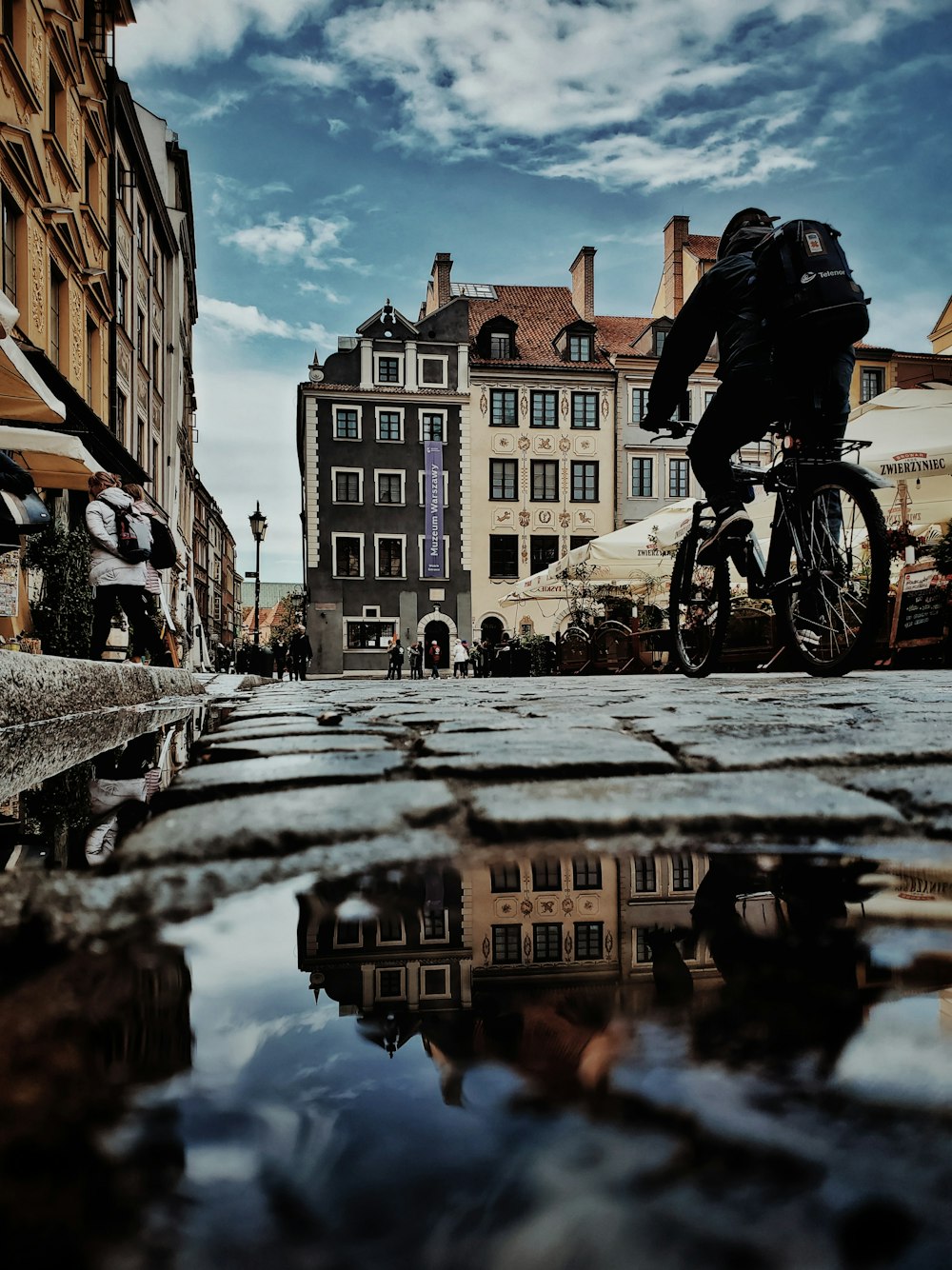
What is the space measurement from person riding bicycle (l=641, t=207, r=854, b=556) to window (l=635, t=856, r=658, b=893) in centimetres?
380

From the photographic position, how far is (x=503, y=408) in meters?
36.8

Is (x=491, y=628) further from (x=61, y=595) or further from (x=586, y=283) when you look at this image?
(x=61, y=595)

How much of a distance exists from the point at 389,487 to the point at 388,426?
2.34m

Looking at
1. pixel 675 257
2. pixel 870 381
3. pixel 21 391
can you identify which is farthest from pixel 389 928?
pixel 675 257

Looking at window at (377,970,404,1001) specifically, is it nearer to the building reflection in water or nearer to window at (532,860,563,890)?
the building reflection in water

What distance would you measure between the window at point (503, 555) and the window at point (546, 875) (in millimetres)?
35355

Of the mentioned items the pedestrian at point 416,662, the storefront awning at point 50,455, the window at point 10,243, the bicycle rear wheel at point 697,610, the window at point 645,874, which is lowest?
the pedestrian at point 416,662

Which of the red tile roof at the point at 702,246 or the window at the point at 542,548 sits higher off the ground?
the red tile roof at the point at 702,246

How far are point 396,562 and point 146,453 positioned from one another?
1443 centimetres

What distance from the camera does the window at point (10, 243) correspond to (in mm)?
11266

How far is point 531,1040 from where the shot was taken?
0.57 meters

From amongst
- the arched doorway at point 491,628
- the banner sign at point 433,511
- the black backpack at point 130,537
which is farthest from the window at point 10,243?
the arched doorway at point 491,628

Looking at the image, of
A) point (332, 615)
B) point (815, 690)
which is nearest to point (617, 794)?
point (815, 690)

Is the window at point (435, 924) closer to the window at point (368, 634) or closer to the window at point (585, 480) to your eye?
the window at point (368, 634)
